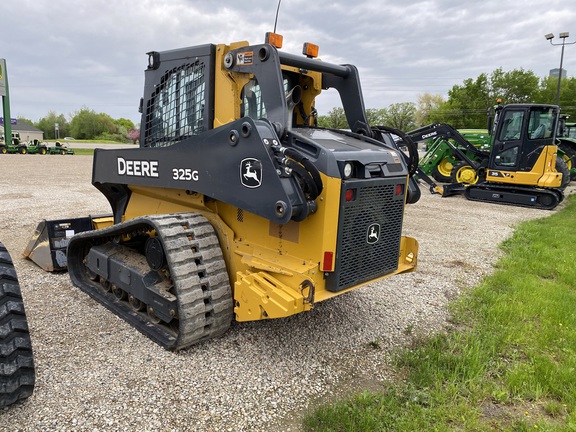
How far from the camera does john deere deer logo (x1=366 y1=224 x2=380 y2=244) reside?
136 inches

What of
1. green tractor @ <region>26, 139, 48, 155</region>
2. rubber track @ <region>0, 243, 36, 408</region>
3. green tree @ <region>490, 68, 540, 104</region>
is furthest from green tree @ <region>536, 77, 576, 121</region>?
rubber track @ <region>0, 243, 36, 408</region>

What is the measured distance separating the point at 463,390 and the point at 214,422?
176 centimetres

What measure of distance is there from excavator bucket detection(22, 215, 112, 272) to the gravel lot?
14 cm

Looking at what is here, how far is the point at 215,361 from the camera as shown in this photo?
3383 millimetres

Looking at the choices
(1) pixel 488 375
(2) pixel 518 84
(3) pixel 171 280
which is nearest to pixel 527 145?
(1) pixel 488 375

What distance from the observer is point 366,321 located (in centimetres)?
429

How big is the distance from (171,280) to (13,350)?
1.26 metres

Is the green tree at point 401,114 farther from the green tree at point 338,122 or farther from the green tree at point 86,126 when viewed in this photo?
the green tree at point 338,122

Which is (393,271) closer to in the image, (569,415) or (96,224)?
(569,415)

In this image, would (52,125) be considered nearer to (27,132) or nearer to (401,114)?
(27,132)

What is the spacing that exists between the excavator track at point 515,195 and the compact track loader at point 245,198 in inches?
394

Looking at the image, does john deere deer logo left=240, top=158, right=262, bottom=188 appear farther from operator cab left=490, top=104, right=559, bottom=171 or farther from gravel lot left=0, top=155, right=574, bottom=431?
operator cab left=490, top=104, right=559, bottom=171

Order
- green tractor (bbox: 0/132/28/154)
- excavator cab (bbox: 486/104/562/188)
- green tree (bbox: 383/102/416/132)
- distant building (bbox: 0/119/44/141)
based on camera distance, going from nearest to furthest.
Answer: excavator cab (bbox: 486/104/562/188)
green tractor (bbox: 0/132/28/154)
distant building (bbox: 0/119/44/141)
green tree (bbox: 383/102/416/132)

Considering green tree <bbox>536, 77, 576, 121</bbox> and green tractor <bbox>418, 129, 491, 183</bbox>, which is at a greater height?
green tree <bbox>536, 77, 576, 121</bbox>
